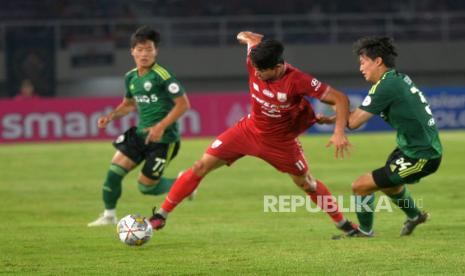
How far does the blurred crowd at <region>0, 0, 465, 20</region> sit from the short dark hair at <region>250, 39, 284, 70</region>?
1079 inches

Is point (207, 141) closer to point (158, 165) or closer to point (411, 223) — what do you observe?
point (158, 165)

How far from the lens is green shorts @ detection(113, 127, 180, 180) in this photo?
11.7m

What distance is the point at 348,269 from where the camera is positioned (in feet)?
26.1

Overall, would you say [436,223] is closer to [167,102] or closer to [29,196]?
[167,102]

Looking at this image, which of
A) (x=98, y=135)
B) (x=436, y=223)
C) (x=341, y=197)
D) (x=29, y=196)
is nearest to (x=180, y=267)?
(x=436, y=223)

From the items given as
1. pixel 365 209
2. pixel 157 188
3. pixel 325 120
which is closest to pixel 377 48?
pixel 325 120

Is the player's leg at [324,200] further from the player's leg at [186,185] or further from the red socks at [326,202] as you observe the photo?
the player's leg at [186,185]

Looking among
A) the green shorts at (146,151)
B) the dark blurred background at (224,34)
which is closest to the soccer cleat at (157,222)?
the green shorts at (146,151)

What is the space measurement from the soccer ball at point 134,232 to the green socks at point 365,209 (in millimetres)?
1996

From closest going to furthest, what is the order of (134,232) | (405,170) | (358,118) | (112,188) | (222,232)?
(358,118)
(405,170)
(134,232)
(222,232)
(112,188)

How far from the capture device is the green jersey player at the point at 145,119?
37.6 ft

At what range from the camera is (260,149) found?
9.92 metres

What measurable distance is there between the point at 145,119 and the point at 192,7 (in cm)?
2618

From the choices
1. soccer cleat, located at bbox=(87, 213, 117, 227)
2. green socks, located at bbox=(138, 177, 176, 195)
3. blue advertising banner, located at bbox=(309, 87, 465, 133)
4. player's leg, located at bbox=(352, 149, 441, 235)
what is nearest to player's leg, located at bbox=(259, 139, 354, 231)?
player's leg, located at bbox=(352, 149, 441, 235)
